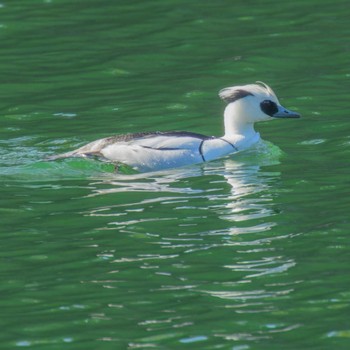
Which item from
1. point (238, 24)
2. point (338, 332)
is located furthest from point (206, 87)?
point (338, 332)

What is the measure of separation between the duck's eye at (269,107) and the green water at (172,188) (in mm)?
367

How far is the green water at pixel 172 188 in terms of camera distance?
944cm

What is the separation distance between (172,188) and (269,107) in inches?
95.9

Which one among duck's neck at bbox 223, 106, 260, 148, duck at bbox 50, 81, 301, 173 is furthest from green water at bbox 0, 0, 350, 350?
duck's neck at bbox 223, 106, 260, 148

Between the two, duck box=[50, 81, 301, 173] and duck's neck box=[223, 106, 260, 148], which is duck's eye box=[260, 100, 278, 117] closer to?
duck box=[50, 81, 301, 173]

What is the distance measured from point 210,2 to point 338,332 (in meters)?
12.1

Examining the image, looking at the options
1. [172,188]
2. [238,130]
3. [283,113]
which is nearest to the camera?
[172,188]

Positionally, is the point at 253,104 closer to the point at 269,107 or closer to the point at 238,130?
the point at 269,107

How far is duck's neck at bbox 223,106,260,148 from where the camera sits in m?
15.0

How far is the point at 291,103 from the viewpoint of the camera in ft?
53.7

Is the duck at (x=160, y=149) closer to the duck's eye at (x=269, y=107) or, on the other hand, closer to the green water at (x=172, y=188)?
the duck's eye at (x=269, y=107)

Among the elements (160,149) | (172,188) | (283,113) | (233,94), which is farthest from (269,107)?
(172,188)

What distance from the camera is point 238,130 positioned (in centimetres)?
1518

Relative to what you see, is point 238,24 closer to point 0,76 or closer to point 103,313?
point 0,76
